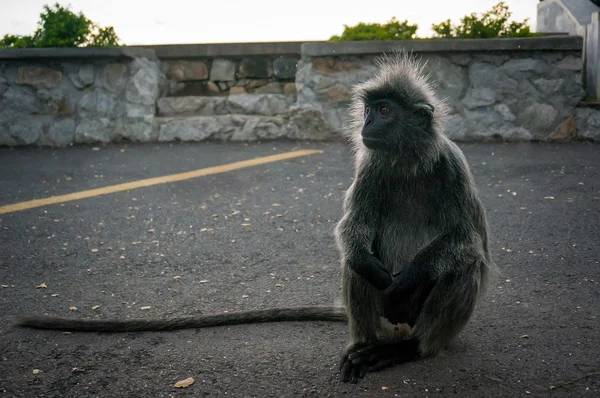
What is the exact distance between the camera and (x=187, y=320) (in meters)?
3.64

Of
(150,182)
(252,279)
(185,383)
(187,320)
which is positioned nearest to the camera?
(185,383)

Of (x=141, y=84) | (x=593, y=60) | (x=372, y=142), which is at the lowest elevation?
Result: (x=372, y=142)

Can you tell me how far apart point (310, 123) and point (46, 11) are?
457cm

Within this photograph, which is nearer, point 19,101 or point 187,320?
point 187,320

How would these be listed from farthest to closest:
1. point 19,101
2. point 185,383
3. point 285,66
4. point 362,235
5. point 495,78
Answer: point 285,66 → point 19,101 → point 495,78 → point 362,235 → point 185,383

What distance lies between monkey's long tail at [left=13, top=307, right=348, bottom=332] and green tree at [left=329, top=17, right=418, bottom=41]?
6.45 metres

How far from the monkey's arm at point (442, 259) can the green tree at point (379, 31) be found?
22.1 ft

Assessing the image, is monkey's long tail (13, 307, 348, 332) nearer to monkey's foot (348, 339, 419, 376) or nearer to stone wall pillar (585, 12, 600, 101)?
monkey's foot (348, 339, 419, 376)

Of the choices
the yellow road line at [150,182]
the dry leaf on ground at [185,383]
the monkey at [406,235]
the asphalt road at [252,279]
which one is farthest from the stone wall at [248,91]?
the dry leaf on ground at [185,383]

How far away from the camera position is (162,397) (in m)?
2.89

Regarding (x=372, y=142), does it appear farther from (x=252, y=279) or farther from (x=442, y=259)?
(x=252, y=279)

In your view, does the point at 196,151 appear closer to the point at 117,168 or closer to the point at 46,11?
the point at 117,168

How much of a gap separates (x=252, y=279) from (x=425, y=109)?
1.79 meters

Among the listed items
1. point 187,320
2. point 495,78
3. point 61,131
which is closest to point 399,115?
point 187,320
